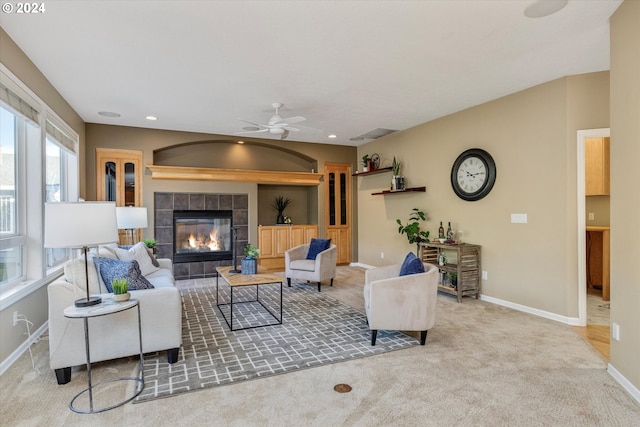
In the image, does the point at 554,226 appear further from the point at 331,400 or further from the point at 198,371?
the point at 198,371

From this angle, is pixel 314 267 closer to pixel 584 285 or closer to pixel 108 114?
pixel 584 285

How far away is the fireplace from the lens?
6469 millimetres

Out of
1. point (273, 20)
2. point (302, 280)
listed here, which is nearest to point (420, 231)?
point (302, 280)

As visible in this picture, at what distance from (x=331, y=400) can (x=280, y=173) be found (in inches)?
212

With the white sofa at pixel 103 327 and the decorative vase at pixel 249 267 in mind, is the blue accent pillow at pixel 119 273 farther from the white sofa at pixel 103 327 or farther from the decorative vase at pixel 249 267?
the decorative vase at pixel 249 267

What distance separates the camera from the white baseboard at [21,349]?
8.99 ft

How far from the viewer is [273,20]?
2.72 meters

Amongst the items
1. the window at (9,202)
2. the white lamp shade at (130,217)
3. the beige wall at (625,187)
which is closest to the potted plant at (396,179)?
the beige wall at (625,187)

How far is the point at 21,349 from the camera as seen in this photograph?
9.96 ft

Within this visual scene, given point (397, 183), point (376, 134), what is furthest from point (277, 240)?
point (376, 134)

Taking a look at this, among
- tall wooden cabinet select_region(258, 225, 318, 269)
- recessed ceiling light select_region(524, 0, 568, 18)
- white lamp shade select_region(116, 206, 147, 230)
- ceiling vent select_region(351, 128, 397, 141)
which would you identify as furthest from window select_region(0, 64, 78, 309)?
ceiling vent select_region(351, 128, 397, 141)

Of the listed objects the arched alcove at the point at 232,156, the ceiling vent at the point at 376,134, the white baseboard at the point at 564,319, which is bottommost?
the white baseboard at the point at 564,319

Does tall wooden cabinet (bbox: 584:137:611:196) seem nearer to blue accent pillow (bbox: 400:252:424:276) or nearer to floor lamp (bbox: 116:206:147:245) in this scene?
blue accent pillow (bbox: 400:252:424:276)

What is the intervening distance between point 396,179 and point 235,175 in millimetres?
3111
